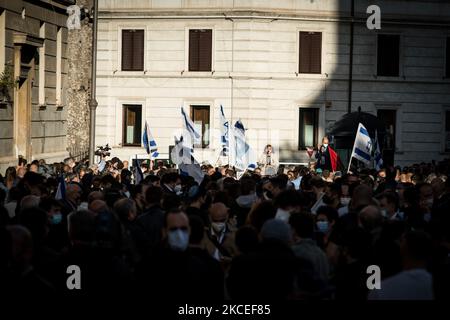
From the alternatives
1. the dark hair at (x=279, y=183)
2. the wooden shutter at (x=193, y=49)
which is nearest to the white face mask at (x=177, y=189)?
the dark hair at (x=279, y=183)

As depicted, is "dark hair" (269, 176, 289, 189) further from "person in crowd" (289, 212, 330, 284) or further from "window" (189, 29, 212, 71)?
"window" (189, 29, 212, 71)

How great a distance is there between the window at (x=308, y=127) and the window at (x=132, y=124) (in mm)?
6148

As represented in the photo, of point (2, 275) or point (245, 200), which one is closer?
point (2, 275)

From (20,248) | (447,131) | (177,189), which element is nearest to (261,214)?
(20,248)

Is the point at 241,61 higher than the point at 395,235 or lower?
higher

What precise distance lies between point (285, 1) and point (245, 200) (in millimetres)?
26297

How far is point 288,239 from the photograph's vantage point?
350 inches

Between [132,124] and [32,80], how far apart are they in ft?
38.4

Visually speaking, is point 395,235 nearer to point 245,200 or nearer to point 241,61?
point 245,200

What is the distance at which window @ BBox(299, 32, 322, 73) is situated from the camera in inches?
1608

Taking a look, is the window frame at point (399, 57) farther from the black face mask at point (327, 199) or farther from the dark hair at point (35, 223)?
the dark hair at point (35, 223)

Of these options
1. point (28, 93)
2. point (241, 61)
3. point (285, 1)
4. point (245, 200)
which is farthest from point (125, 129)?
point (245, 200)

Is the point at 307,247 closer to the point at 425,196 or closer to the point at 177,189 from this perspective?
the point at 425,196
